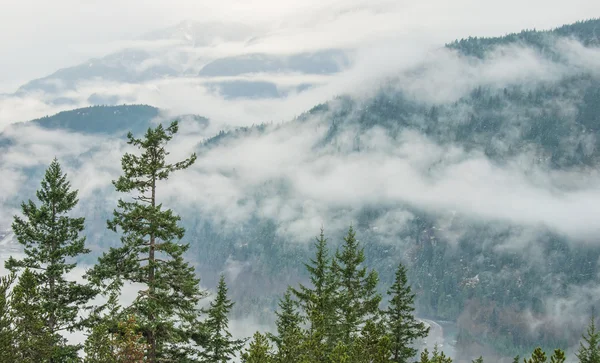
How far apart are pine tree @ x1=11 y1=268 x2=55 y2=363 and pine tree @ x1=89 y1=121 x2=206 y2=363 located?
12.3 feet

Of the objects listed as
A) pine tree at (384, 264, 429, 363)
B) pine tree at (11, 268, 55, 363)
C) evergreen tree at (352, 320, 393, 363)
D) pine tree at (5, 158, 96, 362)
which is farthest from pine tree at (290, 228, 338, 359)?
pine tree at (11, 268, 55, 363)

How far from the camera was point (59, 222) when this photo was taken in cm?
3303

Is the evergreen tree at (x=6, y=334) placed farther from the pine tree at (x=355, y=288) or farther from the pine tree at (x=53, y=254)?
the pine tree at (x=355, y=288)

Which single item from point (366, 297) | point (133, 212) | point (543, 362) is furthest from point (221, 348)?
point (543, 362)

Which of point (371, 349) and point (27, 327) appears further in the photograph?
point (27, 327)

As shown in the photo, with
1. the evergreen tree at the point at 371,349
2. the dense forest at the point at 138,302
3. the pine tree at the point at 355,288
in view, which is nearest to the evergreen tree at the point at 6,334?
the dense forest at the point at 138,302

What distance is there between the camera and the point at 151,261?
84.4 ft

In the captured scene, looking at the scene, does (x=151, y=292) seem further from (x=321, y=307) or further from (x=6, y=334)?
(x=321, y=307)

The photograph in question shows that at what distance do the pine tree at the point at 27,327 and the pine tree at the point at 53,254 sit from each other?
13.7 ft

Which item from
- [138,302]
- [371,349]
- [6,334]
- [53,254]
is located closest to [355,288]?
[371,349]

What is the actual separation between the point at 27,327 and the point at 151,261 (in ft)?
23.1

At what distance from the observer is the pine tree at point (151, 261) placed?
82.8 ft

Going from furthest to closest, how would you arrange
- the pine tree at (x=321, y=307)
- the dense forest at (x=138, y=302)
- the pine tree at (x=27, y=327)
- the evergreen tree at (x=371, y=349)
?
1. the pine tree at (x=321, y=307)
2. the pine tree at (x=27, y=327)
3. the dense forest at (x=138, y=302)
4. the evergreen tree at (x=371, y=349)

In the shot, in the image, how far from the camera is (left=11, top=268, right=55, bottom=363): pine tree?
82.8 ft
